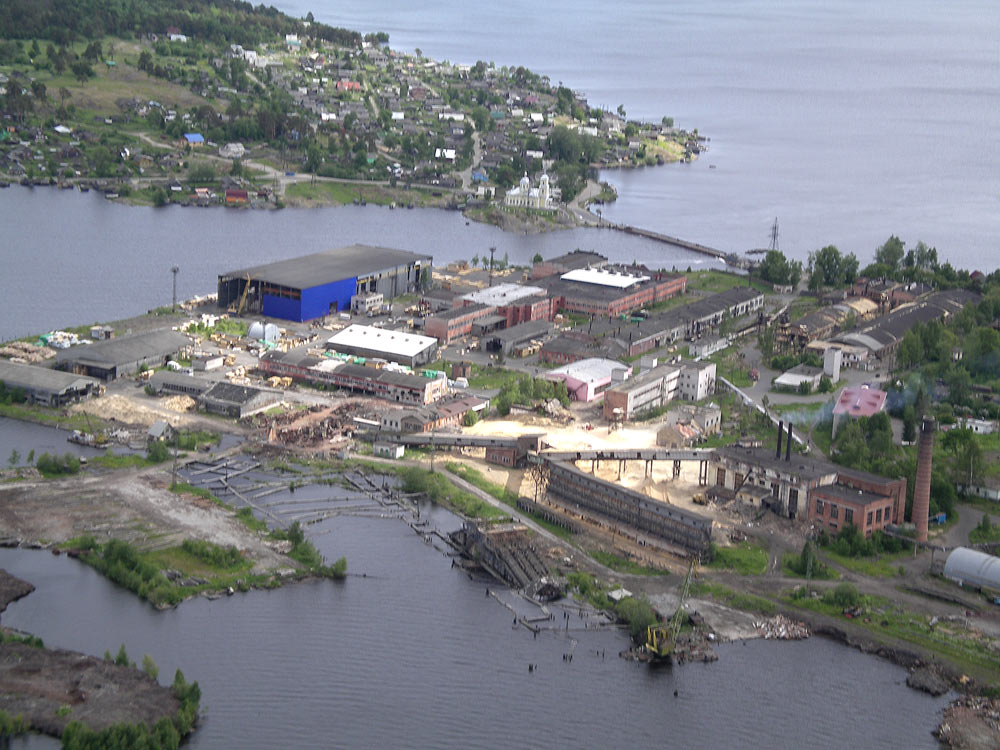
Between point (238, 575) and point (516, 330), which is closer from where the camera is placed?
point (238, 575)

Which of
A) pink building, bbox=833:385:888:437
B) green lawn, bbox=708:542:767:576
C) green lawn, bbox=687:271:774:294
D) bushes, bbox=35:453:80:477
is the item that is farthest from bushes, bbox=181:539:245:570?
green lawn, bbox=687:271:774:294

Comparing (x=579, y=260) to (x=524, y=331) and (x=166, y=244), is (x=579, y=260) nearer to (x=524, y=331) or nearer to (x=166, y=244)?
(x=524, y=331)

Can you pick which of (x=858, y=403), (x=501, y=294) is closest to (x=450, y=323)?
(x=501, y=294)

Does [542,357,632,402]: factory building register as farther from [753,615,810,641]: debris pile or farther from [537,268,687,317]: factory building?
[753,615,810,641]: debris pile

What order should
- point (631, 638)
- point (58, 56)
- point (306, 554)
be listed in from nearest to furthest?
point (631, 638), point (306, 554), point (58, 56)

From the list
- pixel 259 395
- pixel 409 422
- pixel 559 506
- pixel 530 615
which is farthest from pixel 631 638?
pixel 259 395

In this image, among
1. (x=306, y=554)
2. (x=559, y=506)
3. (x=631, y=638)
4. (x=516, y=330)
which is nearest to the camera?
(x=631, y=638)

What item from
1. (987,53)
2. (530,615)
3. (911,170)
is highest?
(987,53)

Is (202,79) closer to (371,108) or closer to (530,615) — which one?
(371,108)
